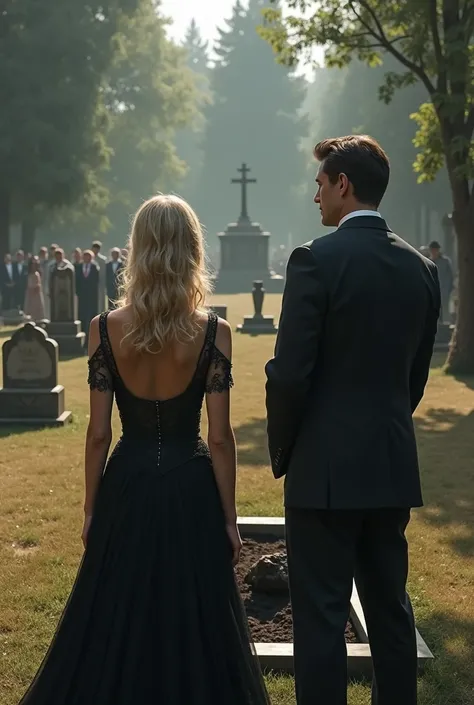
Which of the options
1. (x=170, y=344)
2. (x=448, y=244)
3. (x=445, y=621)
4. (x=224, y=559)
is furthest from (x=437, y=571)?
(x=448, y=244)

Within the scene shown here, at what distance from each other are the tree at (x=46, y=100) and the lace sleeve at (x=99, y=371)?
29118 mm

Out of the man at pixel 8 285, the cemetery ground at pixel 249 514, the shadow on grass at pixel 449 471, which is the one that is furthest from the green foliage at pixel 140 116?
the cemetery ground at pixel 249 514

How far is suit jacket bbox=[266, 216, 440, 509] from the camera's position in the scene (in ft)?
10.2

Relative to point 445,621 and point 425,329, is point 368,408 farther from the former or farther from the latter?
point 445,621

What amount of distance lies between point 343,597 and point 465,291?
39.9 feet

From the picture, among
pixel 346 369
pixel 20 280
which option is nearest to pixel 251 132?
pixel 20 280

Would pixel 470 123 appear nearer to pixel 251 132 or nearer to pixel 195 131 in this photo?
pixel 251 132

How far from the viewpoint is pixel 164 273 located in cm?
326

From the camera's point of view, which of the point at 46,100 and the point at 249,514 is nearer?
the point at 249,514

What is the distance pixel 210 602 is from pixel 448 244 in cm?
2389

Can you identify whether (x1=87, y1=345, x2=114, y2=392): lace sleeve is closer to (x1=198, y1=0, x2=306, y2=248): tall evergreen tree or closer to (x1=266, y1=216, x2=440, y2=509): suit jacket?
(x1=266, y1=216, x2=440, y2=509): suit jacket

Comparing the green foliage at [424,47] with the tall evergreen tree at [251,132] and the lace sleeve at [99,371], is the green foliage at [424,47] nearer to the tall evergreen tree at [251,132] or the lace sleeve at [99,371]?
the lace sleeve at [99,371]

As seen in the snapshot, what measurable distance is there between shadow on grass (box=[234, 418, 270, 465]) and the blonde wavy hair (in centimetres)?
572

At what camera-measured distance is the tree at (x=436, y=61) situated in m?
13.8
